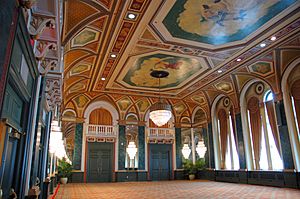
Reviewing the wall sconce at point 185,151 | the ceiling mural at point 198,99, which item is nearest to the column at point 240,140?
the ceiling mural at point 198,99

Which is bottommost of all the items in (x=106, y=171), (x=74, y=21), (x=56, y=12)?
(x=106, y=171)

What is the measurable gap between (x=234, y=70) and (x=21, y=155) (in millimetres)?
9504

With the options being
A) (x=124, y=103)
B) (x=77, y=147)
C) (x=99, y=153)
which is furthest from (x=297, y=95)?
(x=77, y=147)

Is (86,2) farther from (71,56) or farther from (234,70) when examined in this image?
(234,70)

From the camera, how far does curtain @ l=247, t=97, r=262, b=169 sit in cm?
1179

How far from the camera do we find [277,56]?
9.70 meters

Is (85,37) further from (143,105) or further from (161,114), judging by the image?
(143,105)

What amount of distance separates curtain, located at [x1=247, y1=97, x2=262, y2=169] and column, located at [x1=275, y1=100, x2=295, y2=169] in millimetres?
1387

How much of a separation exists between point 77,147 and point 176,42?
9066 millimetres

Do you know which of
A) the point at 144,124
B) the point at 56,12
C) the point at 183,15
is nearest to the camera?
the point at 56,12

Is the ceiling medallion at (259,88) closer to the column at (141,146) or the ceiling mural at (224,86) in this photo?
the ceiling mural at (224,86)

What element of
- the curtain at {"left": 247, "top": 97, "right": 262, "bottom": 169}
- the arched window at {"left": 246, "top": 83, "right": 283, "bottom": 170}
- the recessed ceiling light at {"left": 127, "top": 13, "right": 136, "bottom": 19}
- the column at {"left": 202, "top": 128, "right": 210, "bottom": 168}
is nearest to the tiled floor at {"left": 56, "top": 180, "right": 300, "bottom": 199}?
the arched window at {"left": 246, "top": 83, "right": 283, "bottom": 170}

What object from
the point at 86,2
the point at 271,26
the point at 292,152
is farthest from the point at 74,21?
the point at 292,152

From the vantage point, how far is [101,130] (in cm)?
1518
